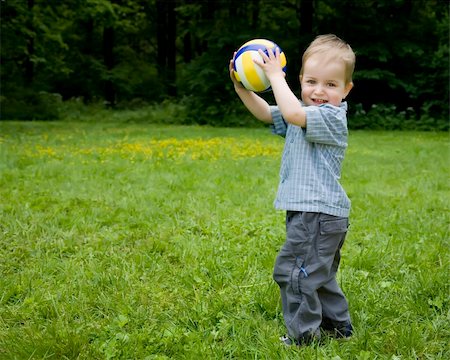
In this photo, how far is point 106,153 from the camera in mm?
9688

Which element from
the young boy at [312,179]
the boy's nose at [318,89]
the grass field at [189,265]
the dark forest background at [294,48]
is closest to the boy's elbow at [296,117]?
the young boy at [312,179]

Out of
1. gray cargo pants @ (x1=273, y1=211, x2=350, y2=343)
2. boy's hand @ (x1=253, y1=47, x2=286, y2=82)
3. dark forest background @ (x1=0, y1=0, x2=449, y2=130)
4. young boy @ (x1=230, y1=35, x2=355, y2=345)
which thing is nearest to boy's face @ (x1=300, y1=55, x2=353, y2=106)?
young boy @ (x1=230, y1=35, x2=355, y2=345)

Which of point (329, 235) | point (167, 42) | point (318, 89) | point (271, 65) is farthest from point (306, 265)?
point (167, 42)

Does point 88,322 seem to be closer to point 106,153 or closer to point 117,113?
point 106,153

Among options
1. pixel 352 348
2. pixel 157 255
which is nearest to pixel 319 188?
pixel 352 348

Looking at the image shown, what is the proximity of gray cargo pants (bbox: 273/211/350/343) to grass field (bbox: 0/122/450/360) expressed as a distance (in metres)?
0.15

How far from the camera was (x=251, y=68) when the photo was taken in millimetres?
2650

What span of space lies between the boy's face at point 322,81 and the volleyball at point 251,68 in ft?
0.60

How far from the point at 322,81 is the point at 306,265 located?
89 cm

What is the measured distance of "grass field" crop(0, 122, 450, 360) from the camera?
2.76 metres

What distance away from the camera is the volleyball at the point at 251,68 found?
104 inches

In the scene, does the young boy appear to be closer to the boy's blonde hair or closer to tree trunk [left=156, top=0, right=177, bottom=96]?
the boy's blonde hair

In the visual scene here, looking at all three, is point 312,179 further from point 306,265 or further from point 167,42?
point 167,42

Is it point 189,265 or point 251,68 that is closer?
point 251,68
